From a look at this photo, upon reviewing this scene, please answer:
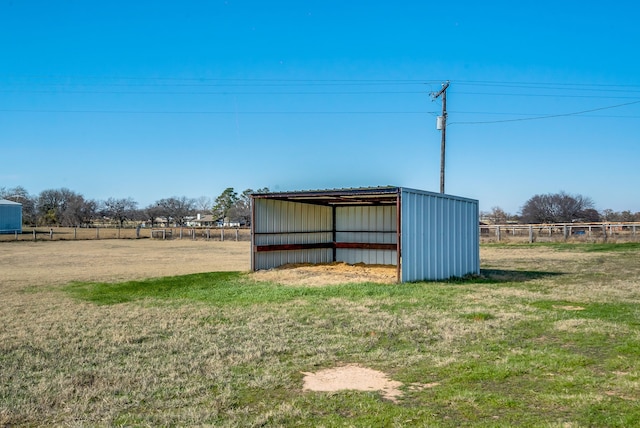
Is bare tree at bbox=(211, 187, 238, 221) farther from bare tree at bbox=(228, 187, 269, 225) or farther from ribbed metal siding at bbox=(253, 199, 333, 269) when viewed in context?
ribbed metal siding at bbox=(253, 199, 333, 269)

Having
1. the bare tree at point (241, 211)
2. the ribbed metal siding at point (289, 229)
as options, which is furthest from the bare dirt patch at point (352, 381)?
the bare tree at point (241, 211)

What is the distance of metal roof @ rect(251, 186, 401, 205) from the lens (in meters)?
14.4

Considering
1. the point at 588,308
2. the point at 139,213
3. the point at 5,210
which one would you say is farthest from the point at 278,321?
the point at 139,213

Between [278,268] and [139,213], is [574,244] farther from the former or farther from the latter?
[139,213]

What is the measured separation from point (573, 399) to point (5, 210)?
5828cm

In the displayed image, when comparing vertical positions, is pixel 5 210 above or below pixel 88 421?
above

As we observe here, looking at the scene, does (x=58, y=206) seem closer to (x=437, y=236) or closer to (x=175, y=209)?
(x=175, y=209)

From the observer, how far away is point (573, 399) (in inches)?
191

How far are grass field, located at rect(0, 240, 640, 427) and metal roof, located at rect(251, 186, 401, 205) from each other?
271 centimetres

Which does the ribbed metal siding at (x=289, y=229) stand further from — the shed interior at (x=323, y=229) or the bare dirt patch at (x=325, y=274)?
the bare dirt patch at (x=325, y=274)

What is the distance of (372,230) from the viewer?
64.0 ft

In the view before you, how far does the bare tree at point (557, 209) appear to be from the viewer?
208 ft

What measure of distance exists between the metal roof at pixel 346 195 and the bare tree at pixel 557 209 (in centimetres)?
5200

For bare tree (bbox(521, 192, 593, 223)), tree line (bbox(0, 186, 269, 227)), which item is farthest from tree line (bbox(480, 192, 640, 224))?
tree line (bbox(0, 186, 269, 227))
